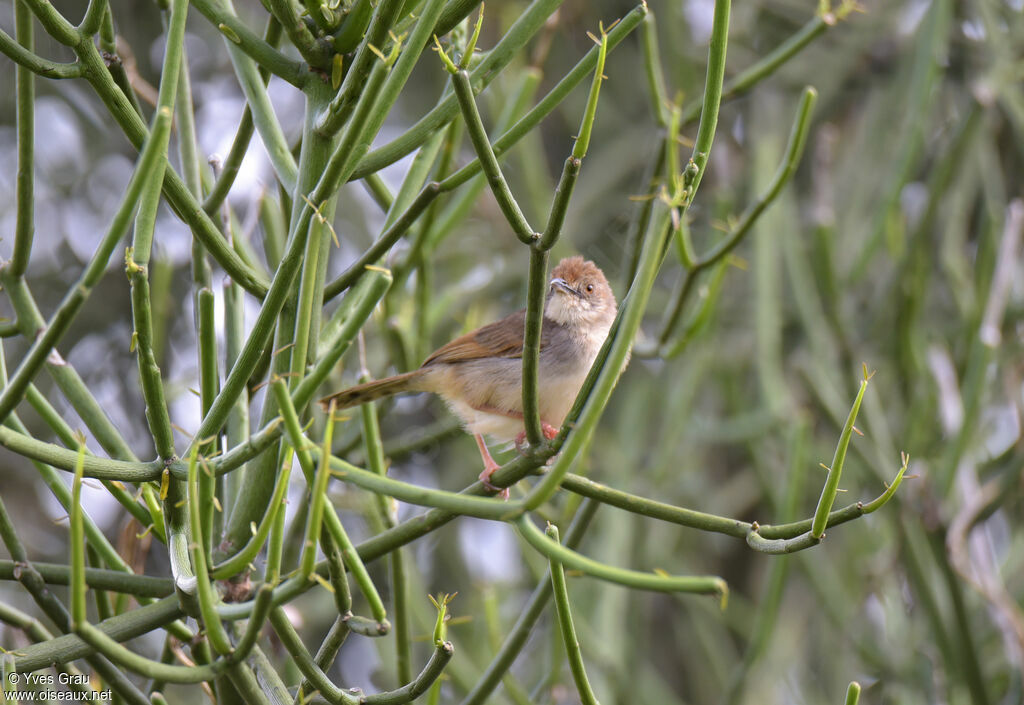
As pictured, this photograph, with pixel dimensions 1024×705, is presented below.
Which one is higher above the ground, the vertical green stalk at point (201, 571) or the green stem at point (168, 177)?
the green stem at point (168, 177)

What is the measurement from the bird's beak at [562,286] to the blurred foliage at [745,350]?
39 centimetres

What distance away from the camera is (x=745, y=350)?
5984 mm

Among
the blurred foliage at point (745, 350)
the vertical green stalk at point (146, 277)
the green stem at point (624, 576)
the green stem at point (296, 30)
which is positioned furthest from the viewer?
the blurred foliage at point (745, 350)

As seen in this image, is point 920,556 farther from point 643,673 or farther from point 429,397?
point 429,397

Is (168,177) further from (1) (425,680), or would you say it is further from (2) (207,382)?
(1) (425,680)

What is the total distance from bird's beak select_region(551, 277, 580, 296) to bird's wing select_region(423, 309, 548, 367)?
0.51ft

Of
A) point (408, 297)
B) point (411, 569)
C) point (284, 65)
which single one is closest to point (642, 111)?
point (408, 297)

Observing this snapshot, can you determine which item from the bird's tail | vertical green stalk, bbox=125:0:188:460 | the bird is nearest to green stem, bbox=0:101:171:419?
vertical green stalk, bbox=125:0:188:460

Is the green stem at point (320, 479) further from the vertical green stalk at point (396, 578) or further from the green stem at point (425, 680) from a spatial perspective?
the vertical green stalk at point (396, 578)

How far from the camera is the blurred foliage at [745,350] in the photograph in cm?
426

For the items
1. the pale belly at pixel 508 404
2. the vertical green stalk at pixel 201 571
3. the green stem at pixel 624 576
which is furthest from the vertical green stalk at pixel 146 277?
the pale belly at pixel 508 404

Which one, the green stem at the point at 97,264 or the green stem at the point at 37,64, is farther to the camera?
the green stem at the point at 37,64

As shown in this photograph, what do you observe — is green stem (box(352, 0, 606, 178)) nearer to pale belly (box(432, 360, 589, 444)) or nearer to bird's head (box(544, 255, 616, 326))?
pale belly (box(432, 360, 589, 444))

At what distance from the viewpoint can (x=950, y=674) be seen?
12.8ft
